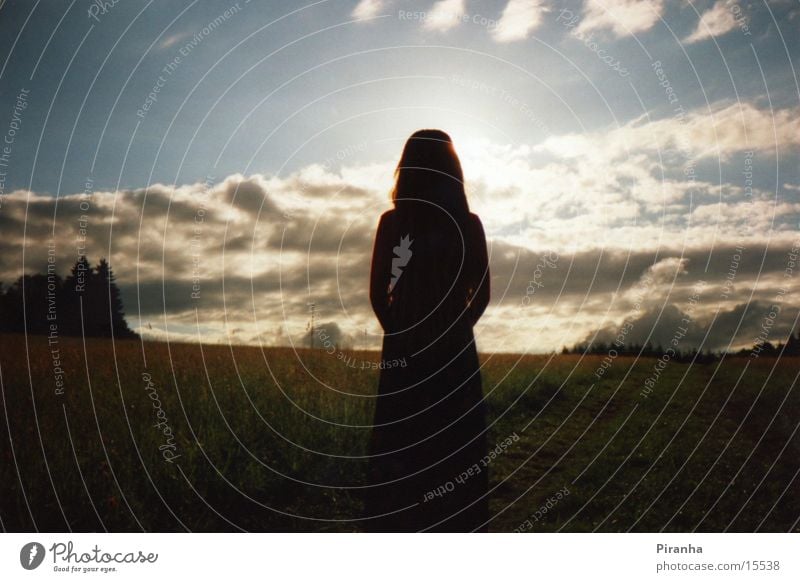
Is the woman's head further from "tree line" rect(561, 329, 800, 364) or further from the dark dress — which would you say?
"tree line" rect(561, 329, 800, 364)

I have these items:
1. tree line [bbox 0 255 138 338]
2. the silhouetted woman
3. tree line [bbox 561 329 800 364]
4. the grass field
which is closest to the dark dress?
the silhouetted woman

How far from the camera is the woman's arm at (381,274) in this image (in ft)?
13.2

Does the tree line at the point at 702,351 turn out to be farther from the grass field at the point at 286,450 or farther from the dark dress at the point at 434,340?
the dark dress at the point at 434,340

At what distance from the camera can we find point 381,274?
13.3 feet

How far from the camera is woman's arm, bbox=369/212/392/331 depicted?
159 inches

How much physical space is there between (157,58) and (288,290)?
1.86 m

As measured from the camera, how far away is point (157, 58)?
429 cm

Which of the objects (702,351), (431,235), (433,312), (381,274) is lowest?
(702,351)

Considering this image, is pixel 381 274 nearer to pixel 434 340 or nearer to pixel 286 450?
pixel 434 340

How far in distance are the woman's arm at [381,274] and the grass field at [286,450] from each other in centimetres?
85

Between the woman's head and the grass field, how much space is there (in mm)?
1369

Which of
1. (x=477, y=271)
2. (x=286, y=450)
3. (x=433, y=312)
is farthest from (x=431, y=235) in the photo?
(x=286, y=450)

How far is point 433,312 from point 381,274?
43 cm
